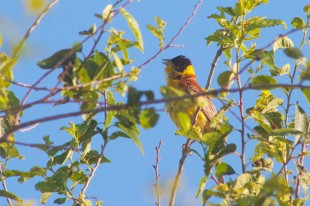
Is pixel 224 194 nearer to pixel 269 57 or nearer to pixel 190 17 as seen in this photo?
pixel 190 17

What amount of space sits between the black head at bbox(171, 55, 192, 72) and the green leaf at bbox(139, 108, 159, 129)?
231 inches

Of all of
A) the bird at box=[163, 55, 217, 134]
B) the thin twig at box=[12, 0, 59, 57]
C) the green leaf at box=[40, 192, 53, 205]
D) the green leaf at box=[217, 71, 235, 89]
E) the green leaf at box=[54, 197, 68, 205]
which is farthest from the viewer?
the bird at box=[163, 55, 217, 134]

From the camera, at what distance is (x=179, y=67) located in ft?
26.9

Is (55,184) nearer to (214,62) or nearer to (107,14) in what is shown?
(214,62)

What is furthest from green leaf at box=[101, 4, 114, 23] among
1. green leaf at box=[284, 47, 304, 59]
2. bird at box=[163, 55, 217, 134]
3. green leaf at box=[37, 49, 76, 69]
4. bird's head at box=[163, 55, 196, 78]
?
bird's head at box=[163, 55, 196, 78]

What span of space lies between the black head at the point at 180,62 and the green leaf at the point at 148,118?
5879mm

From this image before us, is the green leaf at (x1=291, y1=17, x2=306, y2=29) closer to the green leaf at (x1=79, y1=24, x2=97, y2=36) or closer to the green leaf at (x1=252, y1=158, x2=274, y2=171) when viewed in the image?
the green leaf at (x1=252, y1=158, x2=274, y2=171)

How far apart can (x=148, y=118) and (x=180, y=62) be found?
6.05 metres

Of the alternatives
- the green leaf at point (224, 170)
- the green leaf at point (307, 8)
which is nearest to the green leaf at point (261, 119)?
the green leaf at point (224, 170)

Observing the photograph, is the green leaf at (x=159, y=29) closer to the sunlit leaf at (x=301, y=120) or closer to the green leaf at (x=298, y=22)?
the sunlit leaf at (x=301, y=120)

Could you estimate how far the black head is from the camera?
8.16 metres

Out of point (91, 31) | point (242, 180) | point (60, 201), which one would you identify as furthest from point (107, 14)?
point (60, 201)

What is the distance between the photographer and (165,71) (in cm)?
799

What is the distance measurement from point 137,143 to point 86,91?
95 centimetres
